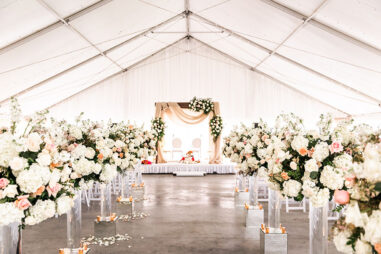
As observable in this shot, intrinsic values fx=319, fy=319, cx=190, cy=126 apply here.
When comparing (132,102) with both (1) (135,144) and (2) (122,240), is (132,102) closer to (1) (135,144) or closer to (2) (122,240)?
(1) (135,144)

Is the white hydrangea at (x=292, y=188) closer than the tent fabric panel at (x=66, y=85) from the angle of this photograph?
Yes

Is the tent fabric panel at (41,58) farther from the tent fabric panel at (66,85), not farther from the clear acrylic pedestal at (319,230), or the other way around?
the clear acrylic pedestal at (319,230)

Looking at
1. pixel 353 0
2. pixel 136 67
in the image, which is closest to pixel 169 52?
pixel 136 67

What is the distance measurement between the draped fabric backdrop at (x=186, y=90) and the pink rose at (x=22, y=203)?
14125 millimetres

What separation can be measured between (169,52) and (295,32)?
7906mm

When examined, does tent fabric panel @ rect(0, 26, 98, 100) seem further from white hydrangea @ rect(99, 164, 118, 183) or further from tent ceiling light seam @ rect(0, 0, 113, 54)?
white hydrangea @ rect(99, 164, 118, 183)

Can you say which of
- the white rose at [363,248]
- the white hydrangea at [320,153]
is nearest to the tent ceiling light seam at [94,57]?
the white hydrangea at [320,153]

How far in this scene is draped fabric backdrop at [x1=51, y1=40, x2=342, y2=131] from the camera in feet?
51.8

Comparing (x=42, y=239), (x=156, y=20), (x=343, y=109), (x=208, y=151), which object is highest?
(x=156, y=20)

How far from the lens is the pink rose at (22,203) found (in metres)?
1.85

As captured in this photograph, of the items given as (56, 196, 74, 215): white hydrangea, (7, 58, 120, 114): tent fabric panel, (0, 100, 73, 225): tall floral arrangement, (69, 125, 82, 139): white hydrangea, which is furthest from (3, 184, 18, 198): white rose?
(7, 58, 120, 114): tent fabric panel

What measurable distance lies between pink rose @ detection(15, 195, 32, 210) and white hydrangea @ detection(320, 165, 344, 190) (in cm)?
204

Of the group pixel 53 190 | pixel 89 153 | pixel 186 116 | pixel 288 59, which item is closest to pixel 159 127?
pixel 186 116

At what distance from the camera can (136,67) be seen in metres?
16.2
